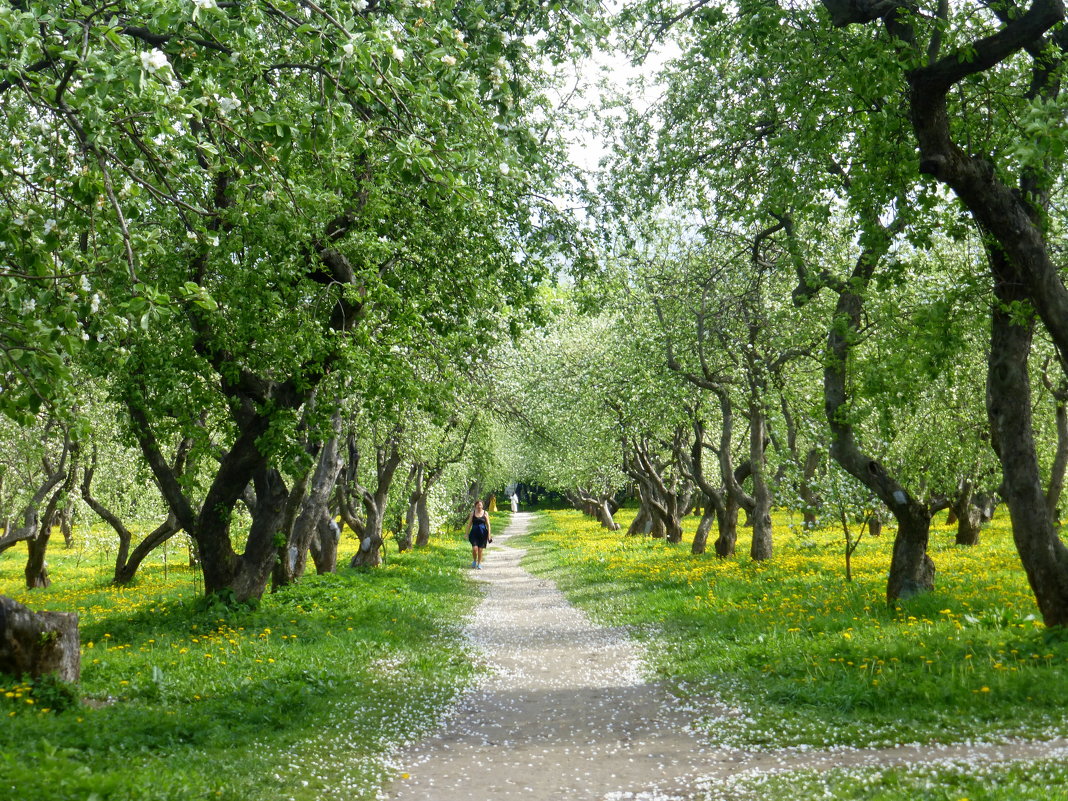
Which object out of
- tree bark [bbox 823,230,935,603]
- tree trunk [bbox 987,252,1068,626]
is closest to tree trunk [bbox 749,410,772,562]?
tree bark [bbox 823,230,935,603]

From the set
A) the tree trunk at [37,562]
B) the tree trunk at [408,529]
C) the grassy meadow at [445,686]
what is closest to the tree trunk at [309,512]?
the grassy meadow at [445,686]

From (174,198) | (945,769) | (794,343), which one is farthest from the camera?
(794,343)

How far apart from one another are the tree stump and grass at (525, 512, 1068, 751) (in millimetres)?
6850

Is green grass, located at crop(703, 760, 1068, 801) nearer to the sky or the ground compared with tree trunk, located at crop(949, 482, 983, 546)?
nearer to the ground

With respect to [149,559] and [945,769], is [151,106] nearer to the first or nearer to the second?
[945,769]

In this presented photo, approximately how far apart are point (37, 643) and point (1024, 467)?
456 inches

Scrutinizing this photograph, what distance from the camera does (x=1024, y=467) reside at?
10.7m

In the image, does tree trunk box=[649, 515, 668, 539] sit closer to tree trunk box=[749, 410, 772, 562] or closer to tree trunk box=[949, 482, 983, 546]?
tree trunk box=[949, 482, 983, 546]

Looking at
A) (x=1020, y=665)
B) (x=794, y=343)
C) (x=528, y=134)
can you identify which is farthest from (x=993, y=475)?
(x=528, y=134)

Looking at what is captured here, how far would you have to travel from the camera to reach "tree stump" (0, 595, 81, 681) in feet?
29.2

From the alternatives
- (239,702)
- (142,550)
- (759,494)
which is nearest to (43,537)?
(142,550)

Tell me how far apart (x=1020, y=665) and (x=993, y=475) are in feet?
57.9

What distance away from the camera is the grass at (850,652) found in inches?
322

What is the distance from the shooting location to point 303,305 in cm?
1280
